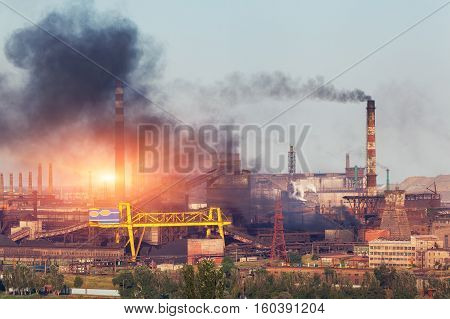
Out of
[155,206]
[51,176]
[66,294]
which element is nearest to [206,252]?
[155,206]

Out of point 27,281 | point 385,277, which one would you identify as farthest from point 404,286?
point 27,281

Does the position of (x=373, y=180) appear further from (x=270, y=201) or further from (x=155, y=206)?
(x=155, y=206)

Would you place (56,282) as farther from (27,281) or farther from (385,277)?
(385,277)

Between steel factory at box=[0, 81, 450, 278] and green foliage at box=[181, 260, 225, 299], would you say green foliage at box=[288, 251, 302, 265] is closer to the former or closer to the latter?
steel factory at box=[0, 81, 450, 278]

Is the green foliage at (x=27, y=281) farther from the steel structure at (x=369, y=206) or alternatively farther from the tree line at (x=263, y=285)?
the steel structure at (x=369, y=206)

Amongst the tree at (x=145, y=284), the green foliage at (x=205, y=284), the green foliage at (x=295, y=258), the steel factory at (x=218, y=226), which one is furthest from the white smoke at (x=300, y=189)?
the green foliage at (x=205, y=284)
